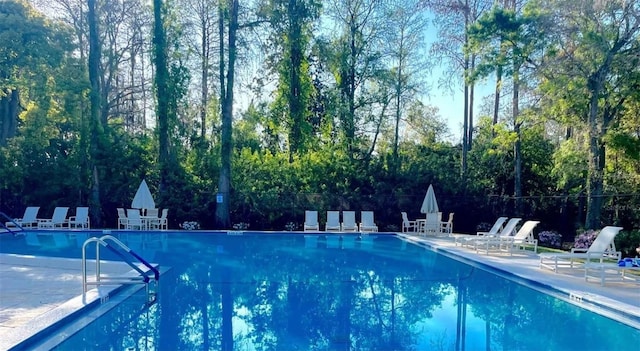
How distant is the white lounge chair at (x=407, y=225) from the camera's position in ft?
49.2

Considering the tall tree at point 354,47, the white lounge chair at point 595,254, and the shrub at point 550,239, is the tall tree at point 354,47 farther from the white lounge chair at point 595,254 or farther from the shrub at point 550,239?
the white lounge chair at point 595,254

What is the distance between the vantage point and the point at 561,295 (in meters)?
6.62

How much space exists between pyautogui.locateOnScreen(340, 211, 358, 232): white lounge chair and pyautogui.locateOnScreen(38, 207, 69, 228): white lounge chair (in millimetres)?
9433

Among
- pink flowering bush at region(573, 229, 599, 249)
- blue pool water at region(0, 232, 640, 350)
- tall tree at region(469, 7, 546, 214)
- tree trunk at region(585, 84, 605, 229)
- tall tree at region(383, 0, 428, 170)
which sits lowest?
blue pool water at region(0, 232, 640, 350)

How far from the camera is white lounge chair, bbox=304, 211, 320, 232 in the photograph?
15.0m

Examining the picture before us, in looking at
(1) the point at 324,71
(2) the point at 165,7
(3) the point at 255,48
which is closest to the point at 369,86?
(1) the point at 324,71

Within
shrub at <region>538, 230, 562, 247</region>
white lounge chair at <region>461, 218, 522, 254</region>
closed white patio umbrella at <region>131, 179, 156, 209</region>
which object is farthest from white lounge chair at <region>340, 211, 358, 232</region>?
closed white patio umbrella at <region>131, 179, 156, 209</region>

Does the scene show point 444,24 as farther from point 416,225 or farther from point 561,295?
point 561,295

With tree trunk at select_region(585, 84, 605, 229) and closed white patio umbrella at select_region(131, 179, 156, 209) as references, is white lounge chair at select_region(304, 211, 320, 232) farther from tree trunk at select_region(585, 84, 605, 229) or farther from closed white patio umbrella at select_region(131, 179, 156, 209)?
tree trunk at select_region(585, 84, 605, 229)

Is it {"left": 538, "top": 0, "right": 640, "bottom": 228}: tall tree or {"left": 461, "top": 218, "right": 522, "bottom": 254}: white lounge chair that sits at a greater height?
{"left": 538, "top": 0, "right": 640, "bottom": 228}: tall tree

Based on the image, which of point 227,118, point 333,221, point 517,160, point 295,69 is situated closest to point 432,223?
point 333,221

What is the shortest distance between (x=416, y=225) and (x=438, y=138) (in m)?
9.82

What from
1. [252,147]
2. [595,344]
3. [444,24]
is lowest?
[595,344]

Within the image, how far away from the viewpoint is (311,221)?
1504cm
